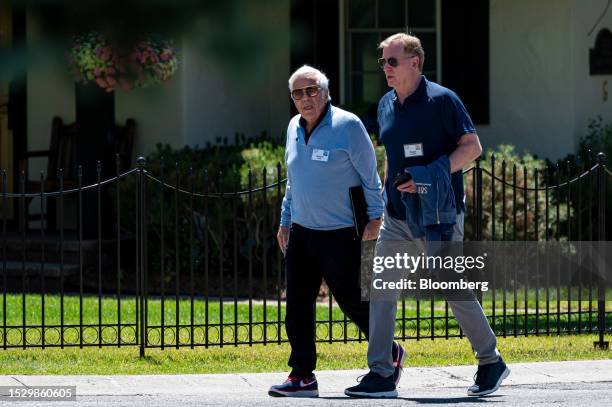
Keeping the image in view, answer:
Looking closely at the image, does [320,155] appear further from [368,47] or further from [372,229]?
[368,47]

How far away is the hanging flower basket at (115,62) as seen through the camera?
90.4 inches

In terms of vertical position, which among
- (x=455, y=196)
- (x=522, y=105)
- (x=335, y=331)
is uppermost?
(x=522, y=105)

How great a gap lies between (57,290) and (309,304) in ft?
19.4

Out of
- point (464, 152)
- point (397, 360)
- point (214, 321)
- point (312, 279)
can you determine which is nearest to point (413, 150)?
point (464, 152)

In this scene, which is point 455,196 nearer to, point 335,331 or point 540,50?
point 335,331

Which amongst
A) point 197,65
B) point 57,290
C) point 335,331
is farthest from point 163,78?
point 57,290

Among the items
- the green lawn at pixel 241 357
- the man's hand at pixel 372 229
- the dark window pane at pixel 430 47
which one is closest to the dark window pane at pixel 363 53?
the dark window pane at pixel 430 47

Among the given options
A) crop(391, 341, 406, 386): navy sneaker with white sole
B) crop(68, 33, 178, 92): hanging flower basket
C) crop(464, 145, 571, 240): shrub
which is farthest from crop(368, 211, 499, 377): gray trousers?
crop(464, 145, 571, 240): shrub

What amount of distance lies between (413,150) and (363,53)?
8.05 meters

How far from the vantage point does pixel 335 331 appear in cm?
→ 983

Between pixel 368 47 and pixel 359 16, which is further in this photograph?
pixel 368 47

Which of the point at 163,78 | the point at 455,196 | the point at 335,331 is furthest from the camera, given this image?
the point at 335,331

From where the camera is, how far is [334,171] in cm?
667

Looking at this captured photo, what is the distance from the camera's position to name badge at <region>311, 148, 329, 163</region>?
6637 mm
